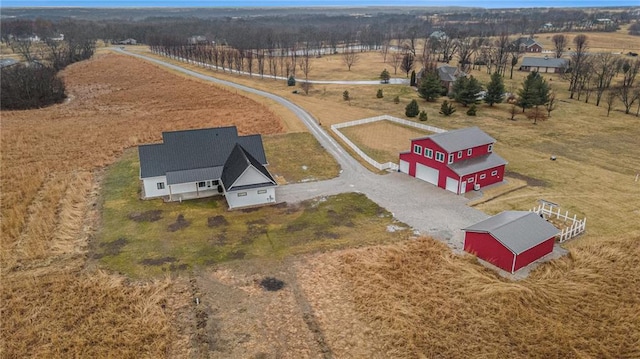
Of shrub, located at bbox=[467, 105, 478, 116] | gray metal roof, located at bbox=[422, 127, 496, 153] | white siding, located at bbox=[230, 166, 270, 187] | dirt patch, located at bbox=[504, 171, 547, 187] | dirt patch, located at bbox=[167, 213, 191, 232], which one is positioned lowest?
dirt patch, located at bbox=[167, 213, 191, 232]

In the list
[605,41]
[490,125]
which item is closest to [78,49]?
[490,125]

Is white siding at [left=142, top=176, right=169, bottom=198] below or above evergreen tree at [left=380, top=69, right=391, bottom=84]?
below

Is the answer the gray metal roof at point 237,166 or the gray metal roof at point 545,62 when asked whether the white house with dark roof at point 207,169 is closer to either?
the gray metal roof at point 237,166

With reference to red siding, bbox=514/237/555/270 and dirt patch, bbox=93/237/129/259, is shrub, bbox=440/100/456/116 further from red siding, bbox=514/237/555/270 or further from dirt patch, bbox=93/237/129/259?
dirt patch, bbox=93/237/129/259

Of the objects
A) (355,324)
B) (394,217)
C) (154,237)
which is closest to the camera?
(355,324)

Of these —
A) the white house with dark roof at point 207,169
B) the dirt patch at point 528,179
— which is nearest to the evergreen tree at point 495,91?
the dirt patch at point 528,179

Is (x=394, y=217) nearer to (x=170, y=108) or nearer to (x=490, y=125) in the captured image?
(x=490, y=125)

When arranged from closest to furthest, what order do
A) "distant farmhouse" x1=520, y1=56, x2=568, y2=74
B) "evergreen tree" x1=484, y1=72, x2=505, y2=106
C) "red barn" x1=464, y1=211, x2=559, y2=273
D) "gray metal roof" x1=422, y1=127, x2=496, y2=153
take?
1. "red barn" x1=464, y1=211, x2=559, y2=273
2. "gray metal roof" x1=422, y1=127, x2=496, y2=153
3. "evergreen tree" x1=484, y1=72, x2=505, y2=106
4. "distant farmhouse" x1=520, y1=56, x2=568, y2=74

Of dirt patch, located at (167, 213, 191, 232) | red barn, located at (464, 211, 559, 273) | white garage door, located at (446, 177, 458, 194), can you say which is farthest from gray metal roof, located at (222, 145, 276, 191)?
red barn, located at (464, 211, 559, 273)
